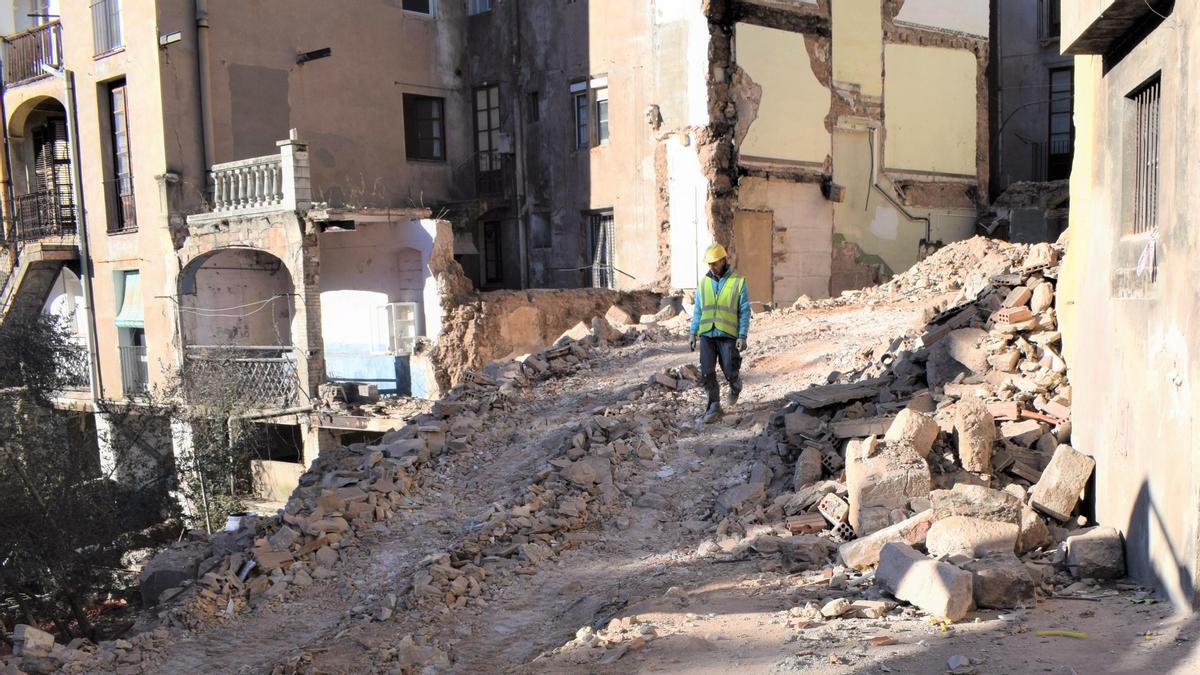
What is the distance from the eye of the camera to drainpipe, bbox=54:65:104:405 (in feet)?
69.5

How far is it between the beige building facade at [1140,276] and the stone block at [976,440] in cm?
61

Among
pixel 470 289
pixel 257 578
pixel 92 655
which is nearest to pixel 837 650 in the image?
pixel 257 578

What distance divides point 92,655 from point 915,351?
7586 millimetres

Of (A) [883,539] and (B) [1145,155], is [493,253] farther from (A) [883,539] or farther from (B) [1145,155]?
(B) [1145,155]

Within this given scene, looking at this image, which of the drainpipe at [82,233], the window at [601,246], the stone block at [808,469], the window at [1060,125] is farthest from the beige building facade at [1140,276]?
the drainpipe at [82,233]

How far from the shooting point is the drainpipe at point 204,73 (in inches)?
739

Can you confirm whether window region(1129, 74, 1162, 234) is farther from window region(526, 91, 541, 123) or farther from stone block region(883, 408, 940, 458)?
window region(526, 91, 541, 123)

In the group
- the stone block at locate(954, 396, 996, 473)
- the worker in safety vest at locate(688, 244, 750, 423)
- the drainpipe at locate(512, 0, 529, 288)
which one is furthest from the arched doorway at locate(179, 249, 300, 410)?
the stone block at locate(954, 396, 996, 473)

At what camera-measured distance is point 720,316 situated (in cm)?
909

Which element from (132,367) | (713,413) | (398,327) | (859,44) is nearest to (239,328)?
(132,367)

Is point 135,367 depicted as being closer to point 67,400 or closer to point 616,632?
point 67,400

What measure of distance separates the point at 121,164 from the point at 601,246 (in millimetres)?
10717

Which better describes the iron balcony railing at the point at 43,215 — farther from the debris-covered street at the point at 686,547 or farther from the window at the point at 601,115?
the debris-covered street at the point at 686,547

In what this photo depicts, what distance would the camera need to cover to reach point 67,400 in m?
21.9
